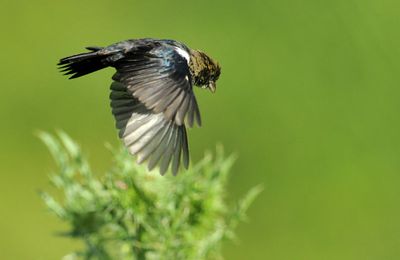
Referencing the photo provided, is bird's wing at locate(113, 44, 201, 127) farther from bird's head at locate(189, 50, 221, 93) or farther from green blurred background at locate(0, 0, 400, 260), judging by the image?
green blurred background at locate(0, 0, 400, 260)

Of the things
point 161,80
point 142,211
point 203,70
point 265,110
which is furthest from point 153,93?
point 265,110

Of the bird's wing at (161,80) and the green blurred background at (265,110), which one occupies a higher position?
the green blurred background at (265,110)

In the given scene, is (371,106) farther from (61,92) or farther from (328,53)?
(61,92)

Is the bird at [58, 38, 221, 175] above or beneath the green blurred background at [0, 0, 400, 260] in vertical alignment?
beneath

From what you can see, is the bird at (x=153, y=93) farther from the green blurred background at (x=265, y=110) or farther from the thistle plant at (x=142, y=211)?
the green blurred background at (x=265, y=110)

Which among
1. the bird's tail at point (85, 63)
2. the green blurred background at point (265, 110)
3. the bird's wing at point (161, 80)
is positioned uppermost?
the green blurred background at point (265, 110)

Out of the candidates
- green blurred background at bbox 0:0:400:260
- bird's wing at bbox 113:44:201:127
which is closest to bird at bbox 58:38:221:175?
bird's wing at bbox 113:44:201:127

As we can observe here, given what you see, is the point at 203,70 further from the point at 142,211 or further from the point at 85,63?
the point at 142,211

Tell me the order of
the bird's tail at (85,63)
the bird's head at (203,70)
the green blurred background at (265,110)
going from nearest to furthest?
the bird's tail at (85,63) < the bird's head at (203,70) < the green blurred background at (265,110)

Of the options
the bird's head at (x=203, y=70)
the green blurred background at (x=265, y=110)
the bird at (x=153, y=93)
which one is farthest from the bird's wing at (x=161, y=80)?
the green blurred background at (x=265, y=110)
